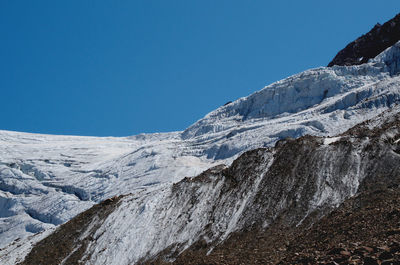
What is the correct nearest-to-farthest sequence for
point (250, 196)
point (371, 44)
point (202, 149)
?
1. point (250, 196)
2. point (202, 149)
3. point (371, 44)

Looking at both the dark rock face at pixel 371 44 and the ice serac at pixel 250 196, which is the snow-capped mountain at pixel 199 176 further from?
the dark rock face at pixel 371 44

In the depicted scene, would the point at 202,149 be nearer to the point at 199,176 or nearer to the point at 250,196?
the point at 199,176

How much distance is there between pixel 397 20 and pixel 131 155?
7127 centimetres

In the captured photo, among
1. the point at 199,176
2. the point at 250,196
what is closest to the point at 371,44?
the point at 199,176

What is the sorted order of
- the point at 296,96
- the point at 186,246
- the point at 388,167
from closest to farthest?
1. the point at 388,167
2. the point at 186,246
3. the point at 296,96

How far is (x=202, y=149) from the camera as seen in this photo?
78938 mm

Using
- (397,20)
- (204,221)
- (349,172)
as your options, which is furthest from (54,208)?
(397,20)

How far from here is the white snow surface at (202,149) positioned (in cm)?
6397

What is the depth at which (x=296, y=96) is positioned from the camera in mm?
82938

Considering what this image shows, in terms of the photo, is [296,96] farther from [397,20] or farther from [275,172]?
[275,172]

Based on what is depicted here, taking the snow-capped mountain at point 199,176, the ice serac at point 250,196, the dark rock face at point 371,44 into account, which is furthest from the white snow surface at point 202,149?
the ice serac at point 250,196

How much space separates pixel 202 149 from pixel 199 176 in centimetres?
4441

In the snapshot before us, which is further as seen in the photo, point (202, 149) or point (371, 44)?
point (371, 44)

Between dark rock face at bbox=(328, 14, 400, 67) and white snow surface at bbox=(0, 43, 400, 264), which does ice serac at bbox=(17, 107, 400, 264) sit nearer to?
white snow surface at bbox=(0, 43, 400, 264)
